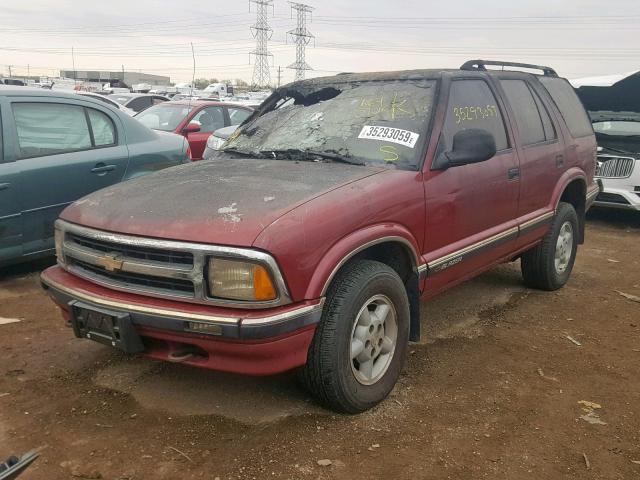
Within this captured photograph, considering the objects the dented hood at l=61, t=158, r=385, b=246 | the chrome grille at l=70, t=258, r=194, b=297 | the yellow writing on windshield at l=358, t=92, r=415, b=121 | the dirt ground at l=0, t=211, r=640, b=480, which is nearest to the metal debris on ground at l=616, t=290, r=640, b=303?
the dirt ground at l=0, t=211, r=640, b=480

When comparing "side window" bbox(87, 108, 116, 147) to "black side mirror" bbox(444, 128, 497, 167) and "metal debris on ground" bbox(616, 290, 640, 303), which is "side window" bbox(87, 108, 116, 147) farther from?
"metal debris on ground" bbox(616, 290, 640, 303)

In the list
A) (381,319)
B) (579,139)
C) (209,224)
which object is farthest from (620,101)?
(209,224)

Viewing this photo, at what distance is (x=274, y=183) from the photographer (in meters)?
3.17

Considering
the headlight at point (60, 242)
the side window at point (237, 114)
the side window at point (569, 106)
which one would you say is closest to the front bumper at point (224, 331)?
the headlight at point (60, 242)

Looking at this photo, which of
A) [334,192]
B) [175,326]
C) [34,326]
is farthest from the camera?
[34,326]

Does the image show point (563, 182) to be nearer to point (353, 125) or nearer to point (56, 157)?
point (353, 125)

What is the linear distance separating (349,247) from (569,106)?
351 centimetres

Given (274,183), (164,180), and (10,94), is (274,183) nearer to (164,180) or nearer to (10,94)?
(164,180)

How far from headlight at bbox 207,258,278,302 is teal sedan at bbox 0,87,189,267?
Result: 2932mm

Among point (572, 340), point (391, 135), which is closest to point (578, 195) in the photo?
point (572, 340)

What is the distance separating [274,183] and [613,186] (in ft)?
22.6

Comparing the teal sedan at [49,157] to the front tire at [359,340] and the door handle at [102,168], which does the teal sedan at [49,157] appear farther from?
the front tire at [359,340]

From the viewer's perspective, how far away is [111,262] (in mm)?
2883

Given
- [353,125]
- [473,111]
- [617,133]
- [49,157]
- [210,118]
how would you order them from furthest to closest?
[210,118]
[617,133]
[49,157]
[473,111]
[353,125]
